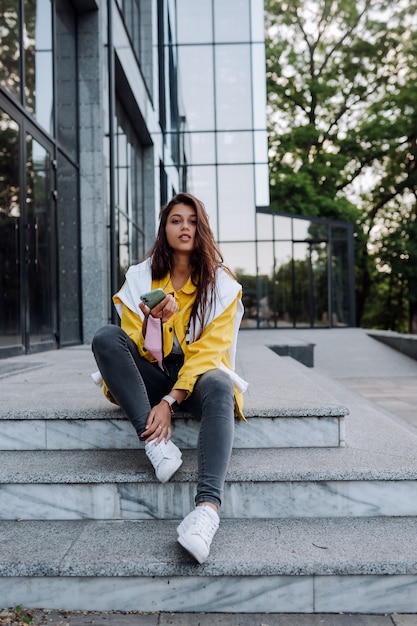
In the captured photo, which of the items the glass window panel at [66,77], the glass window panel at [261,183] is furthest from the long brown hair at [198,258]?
the glass window panel at [261,183]

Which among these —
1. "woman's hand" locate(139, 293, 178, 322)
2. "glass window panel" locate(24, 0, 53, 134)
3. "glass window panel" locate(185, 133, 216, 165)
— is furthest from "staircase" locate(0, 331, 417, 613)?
"glass window panel" locate(185, 133, 216, 165)

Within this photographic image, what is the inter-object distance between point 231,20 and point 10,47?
1451 cm

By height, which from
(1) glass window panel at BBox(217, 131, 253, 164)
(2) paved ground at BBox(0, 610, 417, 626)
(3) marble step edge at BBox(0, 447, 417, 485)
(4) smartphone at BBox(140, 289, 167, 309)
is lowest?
(2) paved ground at BBox(0, 610, 417, 626)

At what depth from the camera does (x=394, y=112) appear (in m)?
21.5

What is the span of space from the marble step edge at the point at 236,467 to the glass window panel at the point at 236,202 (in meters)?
17.0

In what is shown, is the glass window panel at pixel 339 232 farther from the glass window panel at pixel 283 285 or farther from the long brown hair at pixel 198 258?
the long brown hair at pixel 198 258

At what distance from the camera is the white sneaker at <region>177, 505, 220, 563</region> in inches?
81.0

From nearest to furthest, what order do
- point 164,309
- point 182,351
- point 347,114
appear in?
point 164,309, point 182,351, point 347,114

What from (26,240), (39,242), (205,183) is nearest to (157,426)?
(26,240)

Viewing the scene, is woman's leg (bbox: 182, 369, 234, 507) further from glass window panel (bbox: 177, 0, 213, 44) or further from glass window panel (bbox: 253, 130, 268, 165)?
glass window panel (bbox: 177, 0, 213, 44)

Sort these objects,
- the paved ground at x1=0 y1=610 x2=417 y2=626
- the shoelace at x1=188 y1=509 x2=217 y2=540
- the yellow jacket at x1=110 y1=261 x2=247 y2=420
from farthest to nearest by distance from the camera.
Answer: the yellow jacket at x1=110 y1=261 x2=247 y2=420 → the shoelace at x1=188 y1=509 x2=217 y2=540 → the paved ground at x1=0 y1=610 x2=417 y2=626

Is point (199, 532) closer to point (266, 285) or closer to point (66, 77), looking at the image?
point (66, 77)

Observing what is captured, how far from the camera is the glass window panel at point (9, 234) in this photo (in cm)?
616

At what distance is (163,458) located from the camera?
2.44 m
